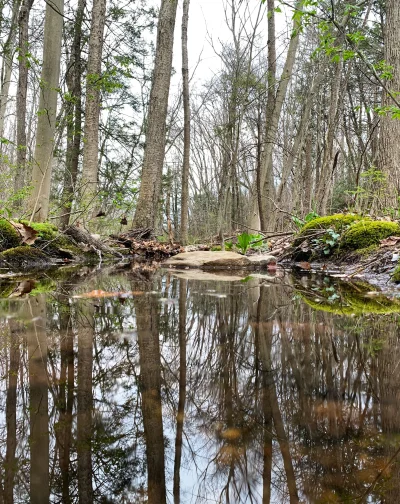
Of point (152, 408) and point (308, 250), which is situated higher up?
point (308, 250)

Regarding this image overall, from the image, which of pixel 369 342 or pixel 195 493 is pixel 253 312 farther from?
pixel 195 493

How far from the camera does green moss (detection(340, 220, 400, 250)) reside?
5.06 metres

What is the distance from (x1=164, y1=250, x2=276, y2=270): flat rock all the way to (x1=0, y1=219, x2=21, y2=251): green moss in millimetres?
2319

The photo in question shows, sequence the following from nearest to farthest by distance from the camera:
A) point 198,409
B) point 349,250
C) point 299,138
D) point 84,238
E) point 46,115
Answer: point 198,409, point 349,250, point 84,238, point 46,115, point 299,138

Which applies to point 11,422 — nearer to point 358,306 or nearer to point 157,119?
point 358,306

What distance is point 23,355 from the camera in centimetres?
140

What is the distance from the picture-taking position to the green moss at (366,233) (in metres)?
5.06

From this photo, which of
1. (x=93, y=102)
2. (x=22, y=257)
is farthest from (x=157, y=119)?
(x=22, y=257)

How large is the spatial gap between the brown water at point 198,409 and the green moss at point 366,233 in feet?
11.0

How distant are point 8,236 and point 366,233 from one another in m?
4.94

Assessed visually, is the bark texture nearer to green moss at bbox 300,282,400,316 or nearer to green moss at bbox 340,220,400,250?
green moss at bbox 340,220,400,250

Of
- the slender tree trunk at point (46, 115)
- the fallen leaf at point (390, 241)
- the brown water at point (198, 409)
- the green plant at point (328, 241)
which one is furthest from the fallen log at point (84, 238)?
the brown water at point (198, 409)

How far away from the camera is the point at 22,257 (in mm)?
5324

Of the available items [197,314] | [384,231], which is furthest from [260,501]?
[384,231]
